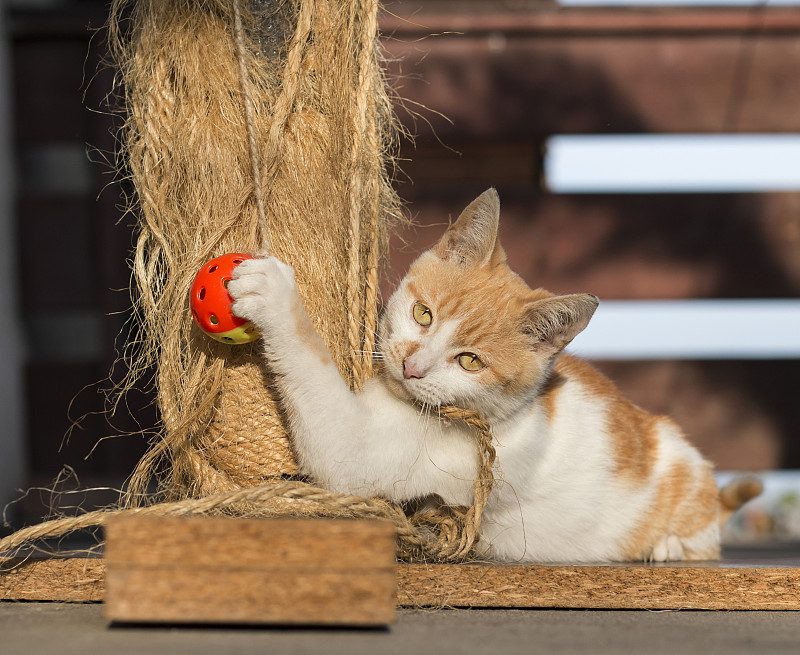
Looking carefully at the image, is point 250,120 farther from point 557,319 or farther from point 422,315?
point 557,319

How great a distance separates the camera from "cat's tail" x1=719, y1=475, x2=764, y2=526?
191 cm

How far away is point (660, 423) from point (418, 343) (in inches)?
34.5

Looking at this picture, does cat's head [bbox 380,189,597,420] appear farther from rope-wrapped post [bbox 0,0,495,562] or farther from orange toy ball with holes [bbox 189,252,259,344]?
orange toy ball with holes [bbox 189,252,259,344]

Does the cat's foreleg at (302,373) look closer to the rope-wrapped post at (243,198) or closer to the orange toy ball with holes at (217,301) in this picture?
the orange toy ball with holes at (217,301)

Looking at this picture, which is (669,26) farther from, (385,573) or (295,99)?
(385,573)

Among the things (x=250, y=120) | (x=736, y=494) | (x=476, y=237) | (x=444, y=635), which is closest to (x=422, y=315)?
(x=476, y=237)

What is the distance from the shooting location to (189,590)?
1.01 meters

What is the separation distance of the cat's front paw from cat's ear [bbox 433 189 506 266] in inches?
18.9

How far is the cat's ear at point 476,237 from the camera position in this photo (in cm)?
150

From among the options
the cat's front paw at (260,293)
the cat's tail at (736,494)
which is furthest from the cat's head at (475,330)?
the cat's tail at (736,494)

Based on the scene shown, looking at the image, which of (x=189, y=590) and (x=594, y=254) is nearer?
(x=189, y=590)

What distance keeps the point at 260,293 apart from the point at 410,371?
329 mm

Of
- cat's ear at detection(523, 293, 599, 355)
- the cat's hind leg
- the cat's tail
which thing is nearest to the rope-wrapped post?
cat's ear at detection(523, 293, 599, 355)

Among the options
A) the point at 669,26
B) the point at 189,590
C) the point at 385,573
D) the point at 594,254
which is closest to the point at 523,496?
the point at 385,573
